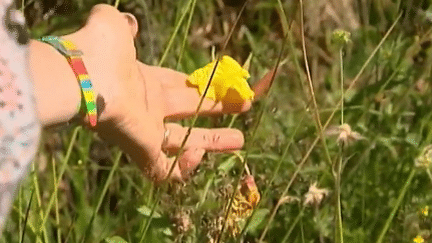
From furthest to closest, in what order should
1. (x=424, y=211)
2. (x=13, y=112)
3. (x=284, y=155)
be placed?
(x=424, y=211)
(x=284, y=155)
(x=13, y=112)

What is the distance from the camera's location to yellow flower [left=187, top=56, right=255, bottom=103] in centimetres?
105

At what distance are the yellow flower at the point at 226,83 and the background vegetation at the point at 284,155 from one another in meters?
0.07

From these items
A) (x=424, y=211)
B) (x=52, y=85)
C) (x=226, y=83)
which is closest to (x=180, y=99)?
(x=226, y=83)

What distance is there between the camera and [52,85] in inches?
34.0

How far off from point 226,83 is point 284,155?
0.43 feet

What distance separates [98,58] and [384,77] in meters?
0.62

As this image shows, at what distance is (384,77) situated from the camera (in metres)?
1.42

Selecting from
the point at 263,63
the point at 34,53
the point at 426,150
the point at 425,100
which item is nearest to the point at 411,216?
the point at 426,150

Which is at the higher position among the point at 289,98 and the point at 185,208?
the point at 185,208

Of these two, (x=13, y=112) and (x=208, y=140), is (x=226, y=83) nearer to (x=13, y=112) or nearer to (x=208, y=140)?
(x=208, y=140)

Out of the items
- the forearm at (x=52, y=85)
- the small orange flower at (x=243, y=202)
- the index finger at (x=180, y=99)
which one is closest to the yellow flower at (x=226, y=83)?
the index finger at (x=180, y=99)

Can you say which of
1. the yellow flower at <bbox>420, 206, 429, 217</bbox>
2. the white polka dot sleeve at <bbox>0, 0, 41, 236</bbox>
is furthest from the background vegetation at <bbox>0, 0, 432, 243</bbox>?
the white polka dot sleeve at <bbox>0, 0, 41, 236</bbox>

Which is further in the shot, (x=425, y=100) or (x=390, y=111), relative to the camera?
(x=425, y=100)

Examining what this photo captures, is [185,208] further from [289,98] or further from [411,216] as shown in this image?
[289,98]
